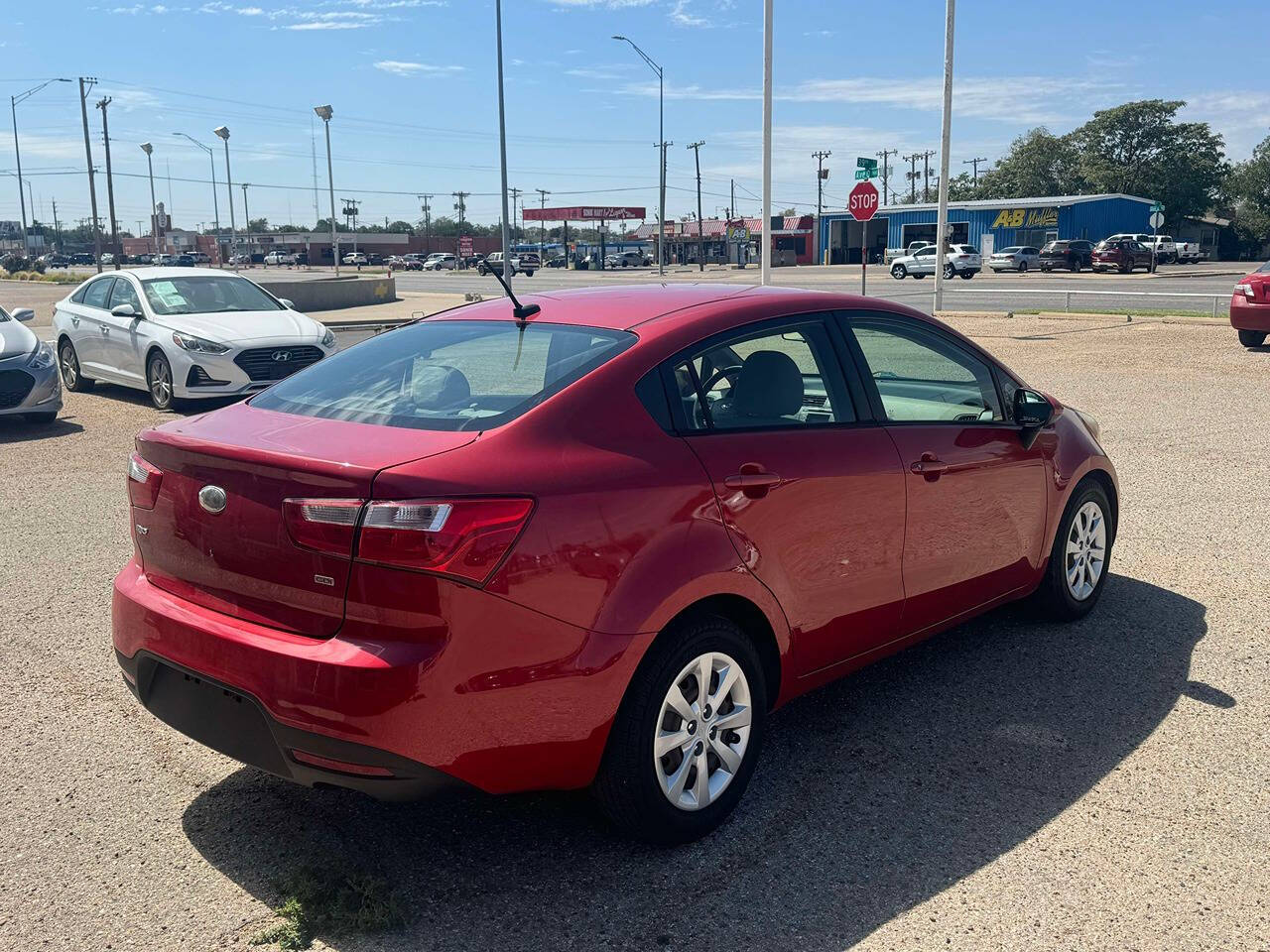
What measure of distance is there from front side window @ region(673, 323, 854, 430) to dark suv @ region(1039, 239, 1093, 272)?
59248 millimetres

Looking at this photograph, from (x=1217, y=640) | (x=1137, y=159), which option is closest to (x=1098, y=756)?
(x=1217, y=640)

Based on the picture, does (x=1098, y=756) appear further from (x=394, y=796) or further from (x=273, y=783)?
(x=273, y=783)

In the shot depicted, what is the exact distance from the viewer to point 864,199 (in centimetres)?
2106

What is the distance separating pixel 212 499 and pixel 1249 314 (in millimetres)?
16735

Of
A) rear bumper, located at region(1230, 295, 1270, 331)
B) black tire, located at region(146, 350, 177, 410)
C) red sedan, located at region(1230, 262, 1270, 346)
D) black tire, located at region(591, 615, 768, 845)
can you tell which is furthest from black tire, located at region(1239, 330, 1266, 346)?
black tire, located at region(591, 615, 768, 845)

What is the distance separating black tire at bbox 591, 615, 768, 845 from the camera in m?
3.13

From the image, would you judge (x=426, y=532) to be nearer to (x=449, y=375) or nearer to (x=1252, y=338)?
(x=449, y=375)

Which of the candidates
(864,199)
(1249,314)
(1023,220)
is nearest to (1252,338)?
(1249,314)

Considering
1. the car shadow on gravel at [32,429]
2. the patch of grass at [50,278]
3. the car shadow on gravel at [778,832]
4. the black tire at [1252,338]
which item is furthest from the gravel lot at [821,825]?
the patch of grass at [50,278]

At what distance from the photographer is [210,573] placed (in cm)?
316

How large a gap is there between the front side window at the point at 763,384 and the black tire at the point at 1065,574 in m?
1.67

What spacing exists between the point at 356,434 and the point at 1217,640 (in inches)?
159

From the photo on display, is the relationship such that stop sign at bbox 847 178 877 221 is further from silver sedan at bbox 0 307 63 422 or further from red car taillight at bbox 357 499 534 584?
red car taillight at bbox 357 499 534 584

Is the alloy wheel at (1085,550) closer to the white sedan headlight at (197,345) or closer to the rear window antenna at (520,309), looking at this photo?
the rear window antenna at (520,309)
